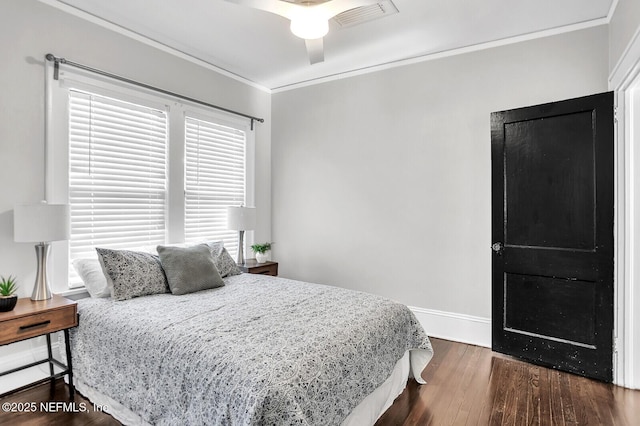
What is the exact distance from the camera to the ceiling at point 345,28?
2.85m

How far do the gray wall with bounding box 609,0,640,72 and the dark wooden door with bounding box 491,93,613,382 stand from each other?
353 mm

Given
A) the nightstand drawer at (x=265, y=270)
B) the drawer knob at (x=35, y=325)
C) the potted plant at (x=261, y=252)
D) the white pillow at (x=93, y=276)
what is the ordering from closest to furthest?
the drawer knob at (x=35, y=325)
the white pillow at (x=93, y=276)
the nightstand drawer at (x=265, y=270)
the potted plant at (x=261, y=252)

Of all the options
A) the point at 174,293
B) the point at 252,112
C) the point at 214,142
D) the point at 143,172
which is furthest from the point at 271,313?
the point at 252,112

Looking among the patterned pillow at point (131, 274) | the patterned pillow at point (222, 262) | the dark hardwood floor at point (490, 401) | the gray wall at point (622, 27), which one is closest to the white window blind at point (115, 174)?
the patterned pillow at point (131, 274)

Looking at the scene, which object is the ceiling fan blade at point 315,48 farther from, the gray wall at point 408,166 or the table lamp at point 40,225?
the table lamp at point 40,225

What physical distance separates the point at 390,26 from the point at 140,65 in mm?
2279

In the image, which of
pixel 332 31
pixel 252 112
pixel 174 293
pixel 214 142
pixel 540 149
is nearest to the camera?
pixel 174 293

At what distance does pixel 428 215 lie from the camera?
12.3 ft

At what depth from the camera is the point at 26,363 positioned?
2.65m

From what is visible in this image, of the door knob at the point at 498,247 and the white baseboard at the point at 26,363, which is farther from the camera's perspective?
the door knob at the point at 498,247

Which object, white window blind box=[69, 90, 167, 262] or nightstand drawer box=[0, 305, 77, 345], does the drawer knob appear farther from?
white window blind box=[69, 90, 167, 262]

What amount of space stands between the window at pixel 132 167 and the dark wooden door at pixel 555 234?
286cm

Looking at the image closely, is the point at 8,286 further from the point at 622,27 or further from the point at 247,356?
the point at 622,27

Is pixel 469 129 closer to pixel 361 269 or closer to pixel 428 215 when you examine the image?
pixel 428 215
